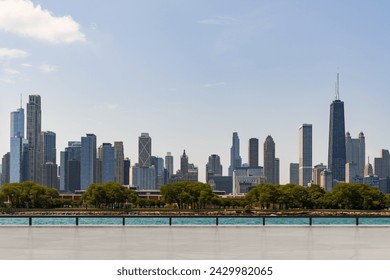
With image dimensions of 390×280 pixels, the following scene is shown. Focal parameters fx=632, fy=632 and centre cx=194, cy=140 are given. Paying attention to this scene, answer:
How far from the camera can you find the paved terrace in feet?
67.2

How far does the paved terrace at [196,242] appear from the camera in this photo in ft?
67.2

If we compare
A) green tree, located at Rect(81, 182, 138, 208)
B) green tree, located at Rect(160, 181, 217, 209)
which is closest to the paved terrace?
green tree, located at Rect(160, 181, 217, 209)

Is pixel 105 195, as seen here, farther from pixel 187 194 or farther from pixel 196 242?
pixel 196 242

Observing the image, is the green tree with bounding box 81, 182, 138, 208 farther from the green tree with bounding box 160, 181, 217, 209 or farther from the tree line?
the green tree with bounding box 160, 181, 217, 209

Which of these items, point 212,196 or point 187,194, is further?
point 212,196

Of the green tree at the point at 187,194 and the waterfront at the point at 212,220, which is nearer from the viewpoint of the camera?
the waterfront at the point at 212,220

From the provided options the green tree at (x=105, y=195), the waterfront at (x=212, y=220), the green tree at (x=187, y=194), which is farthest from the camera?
the green tree at (x=105, y=195)

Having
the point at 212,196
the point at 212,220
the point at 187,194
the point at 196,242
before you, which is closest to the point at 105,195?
the point at 187,194

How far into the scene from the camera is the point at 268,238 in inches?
1097

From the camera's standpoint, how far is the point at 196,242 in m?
25.5

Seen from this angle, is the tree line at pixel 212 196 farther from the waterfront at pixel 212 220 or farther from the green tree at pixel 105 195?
the waterfront at pixel 212 220

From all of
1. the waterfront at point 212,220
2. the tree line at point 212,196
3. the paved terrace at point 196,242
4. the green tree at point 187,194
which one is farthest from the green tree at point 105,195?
the paved terrace at point 196,242

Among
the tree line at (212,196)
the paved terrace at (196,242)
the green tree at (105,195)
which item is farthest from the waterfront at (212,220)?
the green tree at (105,195)

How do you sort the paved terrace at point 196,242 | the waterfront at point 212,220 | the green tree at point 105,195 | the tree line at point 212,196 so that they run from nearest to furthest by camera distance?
1. the paved terrace at point 196,242
2. the waterfront at point 212,220
3. the tree line at point 212,196
4. the green tree at point 105,195
